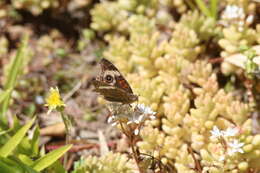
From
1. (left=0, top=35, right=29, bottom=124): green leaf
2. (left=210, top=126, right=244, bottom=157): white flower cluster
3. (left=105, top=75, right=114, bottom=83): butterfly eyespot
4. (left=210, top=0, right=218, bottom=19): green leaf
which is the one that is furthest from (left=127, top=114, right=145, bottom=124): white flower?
(left=210, top=0, right=218, bottom=19): green leaf

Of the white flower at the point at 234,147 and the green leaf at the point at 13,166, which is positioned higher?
the white flower at the point at 234,147

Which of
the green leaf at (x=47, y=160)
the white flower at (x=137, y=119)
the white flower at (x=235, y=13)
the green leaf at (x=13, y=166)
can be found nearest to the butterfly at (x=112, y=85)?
the white flower at (x=137, y=119)

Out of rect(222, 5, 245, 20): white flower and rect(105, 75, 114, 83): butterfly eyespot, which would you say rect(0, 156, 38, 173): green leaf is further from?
rect(222, 5, 245, 20): white flower

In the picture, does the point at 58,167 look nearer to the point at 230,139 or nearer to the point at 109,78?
the point at 109,78

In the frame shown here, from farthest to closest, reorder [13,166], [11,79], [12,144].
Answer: [11,79]
[12,144]
[13,166]

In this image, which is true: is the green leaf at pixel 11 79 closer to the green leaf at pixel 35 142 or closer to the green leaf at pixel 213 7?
the green leaf at pixel 35 142

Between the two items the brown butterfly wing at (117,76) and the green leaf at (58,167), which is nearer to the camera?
the brown butterfly wing at (117,76)

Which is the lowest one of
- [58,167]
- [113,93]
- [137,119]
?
[58,167]

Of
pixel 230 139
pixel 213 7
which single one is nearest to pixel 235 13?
pixel 213 7

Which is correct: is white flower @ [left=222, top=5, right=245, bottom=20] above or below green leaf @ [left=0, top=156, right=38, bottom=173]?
above
